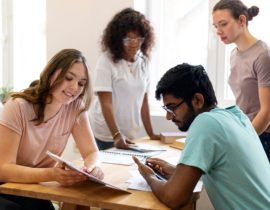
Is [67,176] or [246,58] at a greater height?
[246,58]

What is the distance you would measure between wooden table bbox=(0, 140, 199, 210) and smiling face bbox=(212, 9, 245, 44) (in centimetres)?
103

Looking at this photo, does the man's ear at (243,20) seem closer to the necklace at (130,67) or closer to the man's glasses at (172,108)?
the necklace at (130,67)

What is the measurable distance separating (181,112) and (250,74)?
2.92 ft

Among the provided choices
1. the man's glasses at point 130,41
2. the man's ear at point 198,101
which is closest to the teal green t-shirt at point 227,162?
the man's ear at point 198,101

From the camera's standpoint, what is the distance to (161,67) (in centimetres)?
335

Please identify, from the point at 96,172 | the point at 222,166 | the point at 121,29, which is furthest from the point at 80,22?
the point at 222,166

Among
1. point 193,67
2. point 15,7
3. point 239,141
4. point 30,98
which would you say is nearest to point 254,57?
point 193,67

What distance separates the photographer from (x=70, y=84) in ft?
5.69

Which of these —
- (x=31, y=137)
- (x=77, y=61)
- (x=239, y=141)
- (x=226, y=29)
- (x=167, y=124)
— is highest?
(x=226, y=29)

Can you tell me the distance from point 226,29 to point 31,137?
1.17 meters

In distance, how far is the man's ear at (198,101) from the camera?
137cm

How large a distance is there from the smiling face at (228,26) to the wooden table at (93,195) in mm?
1035

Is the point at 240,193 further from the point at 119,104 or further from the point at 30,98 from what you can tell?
the point at 119,104

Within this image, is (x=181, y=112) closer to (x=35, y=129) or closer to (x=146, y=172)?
(x=146, y=172)
